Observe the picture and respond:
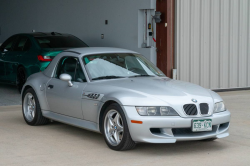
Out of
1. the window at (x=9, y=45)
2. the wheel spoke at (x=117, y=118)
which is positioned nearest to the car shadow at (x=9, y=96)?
the window at (x=9, y=45)

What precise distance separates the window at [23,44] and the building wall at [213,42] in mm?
3855

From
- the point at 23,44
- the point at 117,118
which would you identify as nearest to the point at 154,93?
the point at 117,118

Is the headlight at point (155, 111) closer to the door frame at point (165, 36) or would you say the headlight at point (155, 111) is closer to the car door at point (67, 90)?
the car door at point (67, 90)

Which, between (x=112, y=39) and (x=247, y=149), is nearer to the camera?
(x=247, y=149)

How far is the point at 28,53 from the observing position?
12.1 m

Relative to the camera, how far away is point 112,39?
15.1 m

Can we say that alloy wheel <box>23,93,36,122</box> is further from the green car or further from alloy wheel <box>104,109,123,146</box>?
the green car

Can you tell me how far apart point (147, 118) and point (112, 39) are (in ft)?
30.5

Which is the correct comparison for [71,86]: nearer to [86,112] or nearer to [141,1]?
[86,112]

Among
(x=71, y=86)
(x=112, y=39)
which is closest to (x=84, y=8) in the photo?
(x=112, y=39)

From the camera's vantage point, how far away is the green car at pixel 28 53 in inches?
459

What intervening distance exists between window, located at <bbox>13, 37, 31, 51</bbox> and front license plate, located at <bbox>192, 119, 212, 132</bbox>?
7041mm

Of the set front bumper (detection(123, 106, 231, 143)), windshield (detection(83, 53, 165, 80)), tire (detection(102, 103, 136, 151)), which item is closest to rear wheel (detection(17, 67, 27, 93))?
windshield (detection(83, 53, 165, 80))

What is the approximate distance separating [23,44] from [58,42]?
953 millimetres
